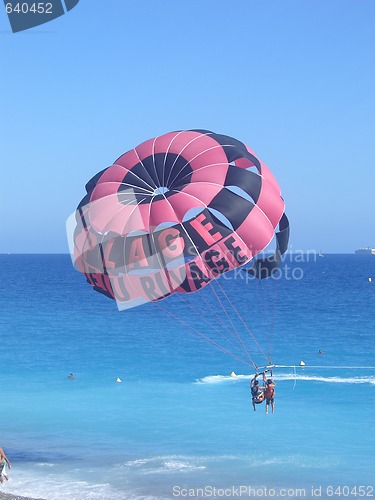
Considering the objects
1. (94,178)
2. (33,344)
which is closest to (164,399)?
(94,178)

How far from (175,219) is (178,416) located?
11328 mm

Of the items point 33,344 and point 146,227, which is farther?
point 33,344

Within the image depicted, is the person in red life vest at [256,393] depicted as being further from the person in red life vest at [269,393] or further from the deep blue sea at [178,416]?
the deep blue sea at [178,416]

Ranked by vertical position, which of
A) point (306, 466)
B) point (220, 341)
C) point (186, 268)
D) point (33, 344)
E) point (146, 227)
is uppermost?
point (146, 227)

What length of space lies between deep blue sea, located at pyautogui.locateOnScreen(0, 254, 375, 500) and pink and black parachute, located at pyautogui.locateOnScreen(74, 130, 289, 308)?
4.69 meters

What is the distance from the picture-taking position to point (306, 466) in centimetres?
1867

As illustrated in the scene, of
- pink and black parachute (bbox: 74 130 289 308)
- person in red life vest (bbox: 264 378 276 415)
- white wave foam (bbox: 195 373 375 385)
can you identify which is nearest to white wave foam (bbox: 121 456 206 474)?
person in red life vest (bbox: 264 378 276 415)

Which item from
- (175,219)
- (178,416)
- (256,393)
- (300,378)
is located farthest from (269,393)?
(300,378)

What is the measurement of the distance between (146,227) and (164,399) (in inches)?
515

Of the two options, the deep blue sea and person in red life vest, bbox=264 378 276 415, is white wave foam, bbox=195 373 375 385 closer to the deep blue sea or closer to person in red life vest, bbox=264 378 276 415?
the deep blue sea

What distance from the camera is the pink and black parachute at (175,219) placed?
1456 cm

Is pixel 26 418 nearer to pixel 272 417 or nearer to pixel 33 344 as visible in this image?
pixel 272 417

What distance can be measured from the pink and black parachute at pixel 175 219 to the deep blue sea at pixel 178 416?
4.69 m

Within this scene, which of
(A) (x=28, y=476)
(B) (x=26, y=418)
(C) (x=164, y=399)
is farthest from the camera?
(C) (x=164, y=399)
